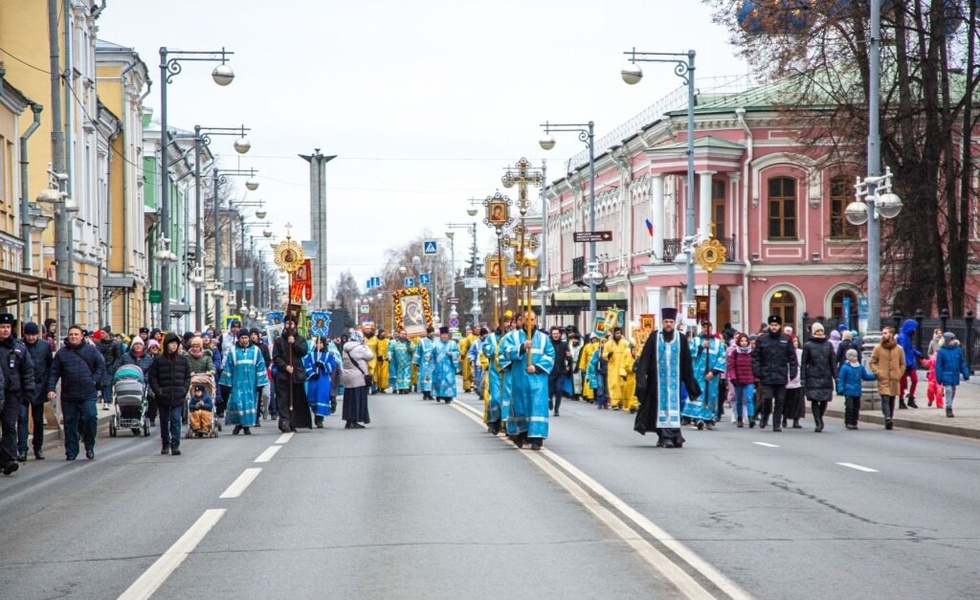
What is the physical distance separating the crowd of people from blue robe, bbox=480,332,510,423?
0.03 m

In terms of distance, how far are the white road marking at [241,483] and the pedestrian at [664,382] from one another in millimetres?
5683

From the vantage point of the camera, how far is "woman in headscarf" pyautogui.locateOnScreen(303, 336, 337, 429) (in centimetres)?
2761

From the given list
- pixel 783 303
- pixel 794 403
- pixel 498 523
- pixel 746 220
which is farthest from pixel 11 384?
pixel 783 303

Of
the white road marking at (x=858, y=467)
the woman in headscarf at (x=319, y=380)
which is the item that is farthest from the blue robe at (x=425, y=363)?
the white road marking at (x=858, y=467)

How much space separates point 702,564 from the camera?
9.59 m

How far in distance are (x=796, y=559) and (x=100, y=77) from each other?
54.3 meters

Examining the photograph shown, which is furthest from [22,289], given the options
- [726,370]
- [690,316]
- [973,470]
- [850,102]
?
[850,102]

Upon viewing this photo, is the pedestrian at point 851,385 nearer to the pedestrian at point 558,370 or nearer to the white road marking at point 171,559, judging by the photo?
the pedestrian at point 558,370

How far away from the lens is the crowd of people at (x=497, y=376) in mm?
20031

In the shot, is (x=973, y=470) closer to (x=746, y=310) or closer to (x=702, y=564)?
(x=702, y=564)

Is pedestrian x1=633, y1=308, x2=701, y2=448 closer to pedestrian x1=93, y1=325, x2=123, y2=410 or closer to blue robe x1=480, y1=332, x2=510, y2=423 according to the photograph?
blue robe x1=480, y1=332, x2=510, y2=423

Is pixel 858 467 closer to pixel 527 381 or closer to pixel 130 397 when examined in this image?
pixel 527 381

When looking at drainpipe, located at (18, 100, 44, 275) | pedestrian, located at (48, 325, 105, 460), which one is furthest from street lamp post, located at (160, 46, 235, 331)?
pedestrian, located at (48, 325, 105, 460)

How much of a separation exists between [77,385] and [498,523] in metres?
9.68
